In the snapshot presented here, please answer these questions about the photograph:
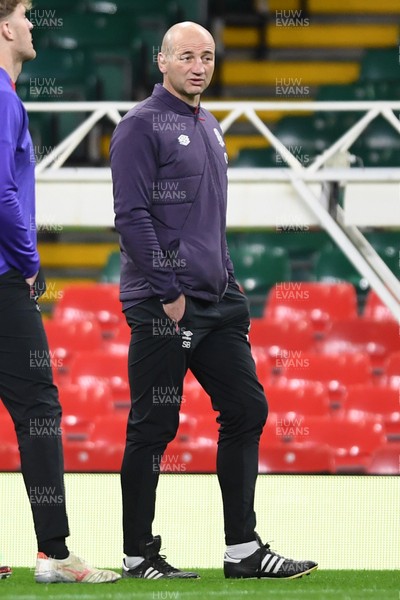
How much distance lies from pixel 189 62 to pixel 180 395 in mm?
976

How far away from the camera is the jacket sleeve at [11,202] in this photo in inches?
138

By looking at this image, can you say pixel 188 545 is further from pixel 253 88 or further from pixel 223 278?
pixel 253 88

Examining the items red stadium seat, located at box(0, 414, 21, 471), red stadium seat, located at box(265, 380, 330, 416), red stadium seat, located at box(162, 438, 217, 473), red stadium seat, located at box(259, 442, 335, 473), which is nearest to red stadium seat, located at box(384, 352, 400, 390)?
red stadium seat, located at box(265, 380, 330, 416)

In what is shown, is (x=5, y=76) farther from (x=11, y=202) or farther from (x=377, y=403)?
(x=377, y=403)

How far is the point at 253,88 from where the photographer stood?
1123 cm

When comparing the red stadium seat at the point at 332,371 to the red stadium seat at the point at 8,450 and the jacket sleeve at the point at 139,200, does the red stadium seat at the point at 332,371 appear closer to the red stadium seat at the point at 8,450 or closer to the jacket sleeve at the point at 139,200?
the red stadium seat at the point at 8,450

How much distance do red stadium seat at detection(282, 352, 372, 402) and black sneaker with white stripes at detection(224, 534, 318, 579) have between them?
4.28 meters

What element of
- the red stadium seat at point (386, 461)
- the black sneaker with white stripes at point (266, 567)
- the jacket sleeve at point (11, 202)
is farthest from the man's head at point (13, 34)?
the red stadium seat at point (386, 461)

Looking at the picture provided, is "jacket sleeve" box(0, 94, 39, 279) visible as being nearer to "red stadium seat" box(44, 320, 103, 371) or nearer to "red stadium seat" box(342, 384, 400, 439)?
"red stadium seat" box(342, 384, 400, 439)

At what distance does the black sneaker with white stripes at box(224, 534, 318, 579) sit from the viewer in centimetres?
390

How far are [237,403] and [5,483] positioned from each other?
1.75 meters

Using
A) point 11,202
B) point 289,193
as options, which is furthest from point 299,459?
point 11,202

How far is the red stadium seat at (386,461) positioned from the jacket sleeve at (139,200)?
3.77m

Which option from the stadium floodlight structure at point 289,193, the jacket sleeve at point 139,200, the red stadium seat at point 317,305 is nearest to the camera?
the jacket sleeve at point 139,200
